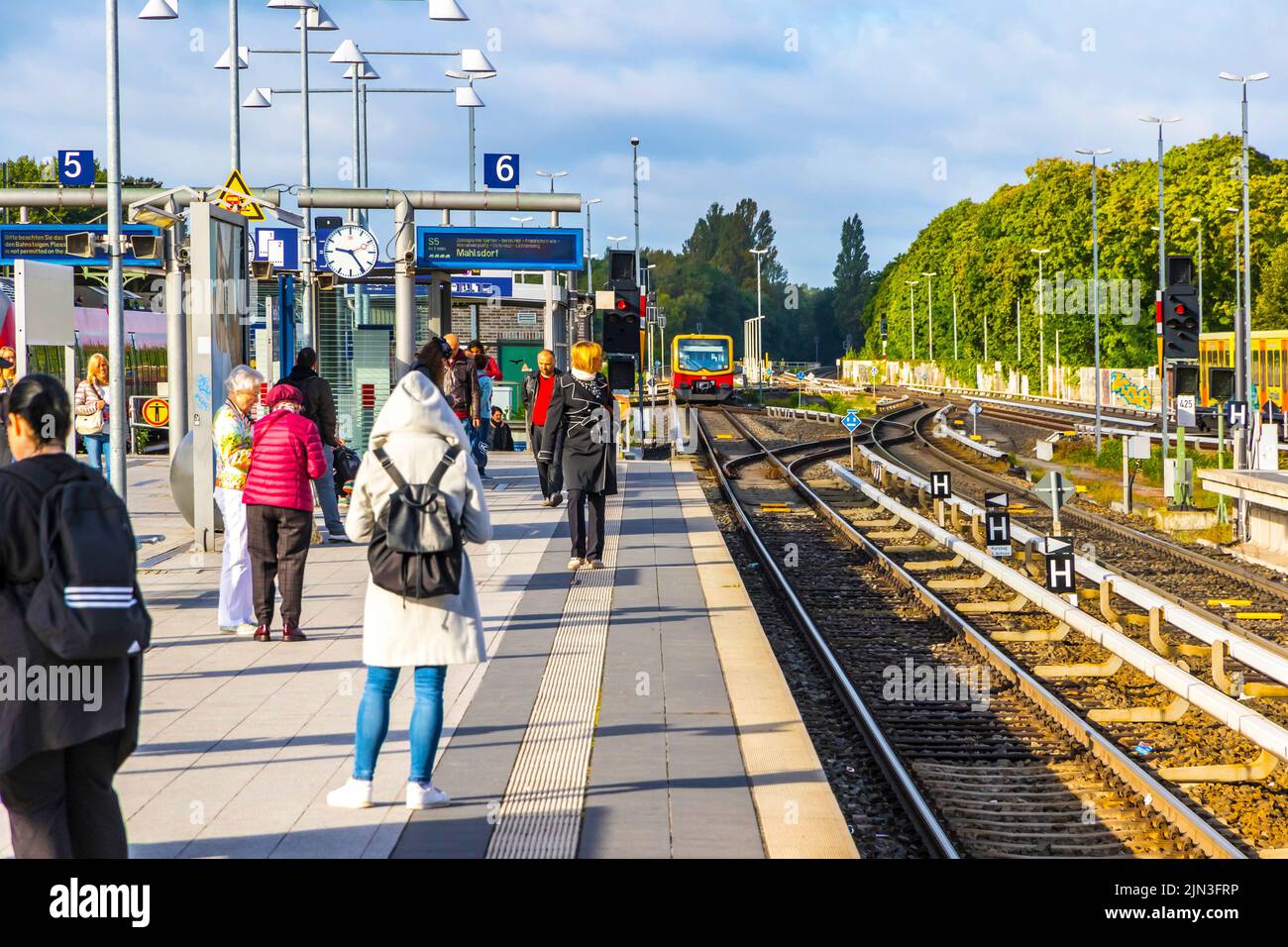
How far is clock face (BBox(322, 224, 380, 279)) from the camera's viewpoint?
1991cm

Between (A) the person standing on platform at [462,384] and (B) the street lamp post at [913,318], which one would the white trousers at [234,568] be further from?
(B) the street lamp post at [913,318]

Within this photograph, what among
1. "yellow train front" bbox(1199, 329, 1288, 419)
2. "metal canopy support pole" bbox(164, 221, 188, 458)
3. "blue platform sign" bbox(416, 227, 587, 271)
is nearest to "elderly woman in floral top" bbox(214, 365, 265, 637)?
"metal canopy support pole" bbox(164, 221, 188, 458)

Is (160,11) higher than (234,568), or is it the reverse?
(160,11)

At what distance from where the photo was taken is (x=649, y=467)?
32312 millimetres

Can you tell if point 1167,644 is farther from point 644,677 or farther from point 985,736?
point 644,677

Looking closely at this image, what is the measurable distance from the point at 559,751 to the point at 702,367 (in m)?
59.3

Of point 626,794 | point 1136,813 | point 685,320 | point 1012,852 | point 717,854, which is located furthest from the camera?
point 685,320

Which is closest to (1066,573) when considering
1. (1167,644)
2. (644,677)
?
(1167,644)

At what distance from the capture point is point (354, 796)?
6848 millimetres

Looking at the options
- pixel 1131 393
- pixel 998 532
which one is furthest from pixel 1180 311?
pixel 1131 393

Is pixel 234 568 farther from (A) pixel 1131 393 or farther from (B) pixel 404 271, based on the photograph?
(A) pixel 1131 393

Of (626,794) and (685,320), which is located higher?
(685,320)

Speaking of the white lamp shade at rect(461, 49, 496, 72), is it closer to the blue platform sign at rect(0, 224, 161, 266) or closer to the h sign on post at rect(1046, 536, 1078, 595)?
the blue platform sign at rect(0, 224, 161, 266)

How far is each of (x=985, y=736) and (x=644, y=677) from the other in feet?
7.03
